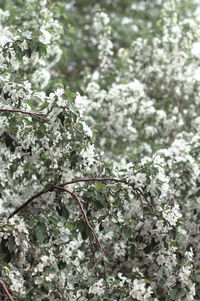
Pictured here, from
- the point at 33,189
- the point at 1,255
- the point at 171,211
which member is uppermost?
the point at 33,189

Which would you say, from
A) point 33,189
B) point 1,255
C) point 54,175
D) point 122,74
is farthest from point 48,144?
point 122,74

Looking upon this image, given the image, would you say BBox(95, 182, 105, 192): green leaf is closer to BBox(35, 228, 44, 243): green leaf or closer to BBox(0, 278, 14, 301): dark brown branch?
BBox(35, 228, 44, 243): green leaf

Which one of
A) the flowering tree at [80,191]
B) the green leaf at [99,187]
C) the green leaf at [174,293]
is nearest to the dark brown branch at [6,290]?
the flowering tree at [80,191]

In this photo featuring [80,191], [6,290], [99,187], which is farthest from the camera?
[80,191]

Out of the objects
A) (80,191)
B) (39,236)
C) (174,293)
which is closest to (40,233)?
(39,236)

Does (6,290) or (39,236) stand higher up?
(39,236)

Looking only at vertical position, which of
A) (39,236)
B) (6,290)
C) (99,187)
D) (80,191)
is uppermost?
(80,191)

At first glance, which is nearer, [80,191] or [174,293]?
[174,293]

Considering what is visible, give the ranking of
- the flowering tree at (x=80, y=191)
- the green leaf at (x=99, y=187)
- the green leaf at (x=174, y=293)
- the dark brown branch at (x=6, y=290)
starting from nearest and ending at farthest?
1. the dark brown branch at (x=6, y=290)
2. the flowering tree at (x=80, y=191)
3. the green leaf at (x=174, y=293)
4. the green leaf at (x=99, y=187)

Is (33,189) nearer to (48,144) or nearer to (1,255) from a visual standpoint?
(48,144)

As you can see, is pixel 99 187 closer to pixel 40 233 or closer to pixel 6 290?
pixel 40 233

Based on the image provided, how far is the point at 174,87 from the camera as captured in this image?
6516 millimetres

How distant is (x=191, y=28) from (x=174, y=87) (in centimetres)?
97

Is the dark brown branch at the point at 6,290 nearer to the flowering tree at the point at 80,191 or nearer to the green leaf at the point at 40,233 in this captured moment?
the flowering tree at the point at 80,191
